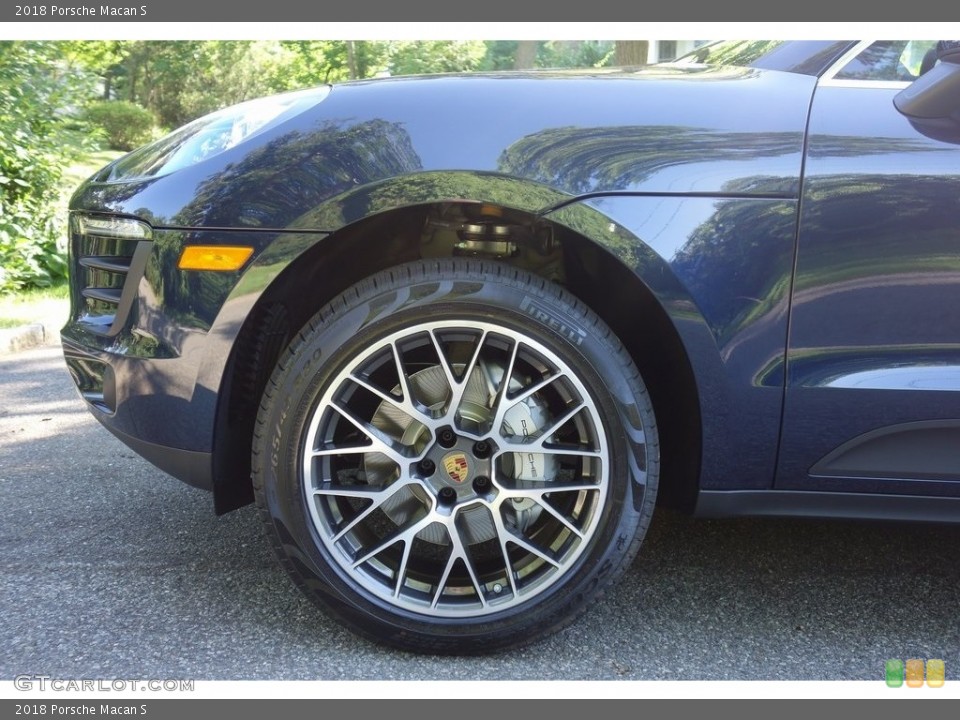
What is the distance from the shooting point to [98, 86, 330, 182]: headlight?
6.79ft

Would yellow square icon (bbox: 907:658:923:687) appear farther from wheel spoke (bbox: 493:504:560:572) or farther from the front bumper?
the front bumper

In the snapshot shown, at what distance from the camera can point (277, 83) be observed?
21.3 metres

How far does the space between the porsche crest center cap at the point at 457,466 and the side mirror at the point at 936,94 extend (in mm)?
1236

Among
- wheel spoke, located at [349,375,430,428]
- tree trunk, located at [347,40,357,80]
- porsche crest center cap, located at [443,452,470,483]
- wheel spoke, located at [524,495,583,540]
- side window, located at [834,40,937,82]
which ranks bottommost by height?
wheel spoke, located at [524,495,583,540]

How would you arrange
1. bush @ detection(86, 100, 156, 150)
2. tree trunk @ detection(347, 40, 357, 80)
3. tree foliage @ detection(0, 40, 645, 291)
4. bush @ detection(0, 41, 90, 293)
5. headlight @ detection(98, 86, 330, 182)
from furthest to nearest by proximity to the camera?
bush @ detection(86, 100, 156, 150)
tree trunk @ detection(347, 40, 357, 80)
tree foliage @ detection(0, 40, 645, 291)
bush @ detection(0, 41, 90, 293)
headlight @ detection(98, 86, 330, 182)

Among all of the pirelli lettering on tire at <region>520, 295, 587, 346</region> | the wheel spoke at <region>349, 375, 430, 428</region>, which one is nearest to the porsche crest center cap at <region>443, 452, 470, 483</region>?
the wheel spoke at <region>349, 375, 430, 428</region>

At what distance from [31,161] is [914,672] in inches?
282

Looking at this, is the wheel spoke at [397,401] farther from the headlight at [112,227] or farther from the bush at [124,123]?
the bush at [124,123]

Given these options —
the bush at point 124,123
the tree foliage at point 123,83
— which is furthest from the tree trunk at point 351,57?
the bush at point 124,123

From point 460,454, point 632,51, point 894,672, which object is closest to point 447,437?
point 460,454

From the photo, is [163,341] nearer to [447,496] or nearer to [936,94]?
[447,496]

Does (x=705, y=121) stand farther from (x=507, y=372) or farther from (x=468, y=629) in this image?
(x=468, y=629)

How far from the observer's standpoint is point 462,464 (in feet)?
6.64

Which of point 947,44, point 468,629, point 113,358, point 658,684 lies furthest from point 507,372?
point 947,44
